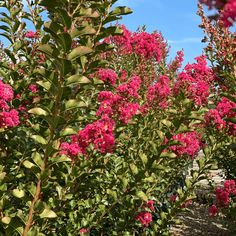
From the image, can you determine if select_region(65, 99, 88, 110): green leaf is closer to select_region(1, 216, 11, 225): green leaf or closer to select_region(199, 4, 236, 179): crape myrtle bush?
select_region(1, 216, 11, 225): green leaf

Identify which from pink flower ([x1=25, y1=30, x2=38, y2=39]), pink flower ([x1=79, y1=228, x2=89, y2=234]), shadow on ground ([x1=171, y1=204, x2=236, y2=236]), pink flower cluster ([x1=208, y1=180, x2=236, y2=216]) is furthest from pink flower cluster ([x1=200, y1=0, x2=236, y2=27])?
shadow on ground ([x1=171, y1=204, x2=236, y2=236])

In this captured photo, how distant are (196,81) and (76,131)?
2.17m

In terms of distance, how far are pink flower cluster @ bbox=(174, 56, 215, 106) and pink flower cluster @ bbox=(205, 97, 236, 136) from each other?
382 millimetres

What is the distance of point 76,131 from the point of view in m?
2.19

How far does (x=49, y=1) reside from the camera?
1.94 meters

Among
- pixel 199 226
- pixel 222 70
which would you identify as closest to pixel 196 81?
pixel 222 70

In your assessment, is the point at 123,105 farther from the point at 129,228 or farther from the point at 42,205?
the point at 42,205

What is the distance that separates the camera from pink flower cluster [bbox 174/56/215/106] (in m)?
3.47

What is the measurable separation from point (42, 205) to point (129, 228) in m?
1.61

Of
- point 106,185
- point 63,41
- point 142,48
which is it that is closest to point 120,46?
point 142,48

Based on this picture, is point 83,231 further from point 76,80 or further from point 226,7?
point 226,7

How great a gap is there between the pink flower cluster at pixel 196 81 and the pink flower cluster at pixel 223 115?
1.25 ft

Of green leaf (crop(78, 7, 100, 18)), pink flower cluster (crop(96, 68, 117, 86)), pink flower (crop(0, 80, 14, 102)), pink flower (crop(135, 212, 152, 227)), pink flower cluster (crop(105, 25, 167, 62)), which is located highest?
pink flower cluster (crop(105, 25, 167, 62))

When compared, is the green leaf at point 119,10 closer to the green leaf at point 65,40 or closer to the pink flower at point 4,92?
the green leaf at point 65,40
